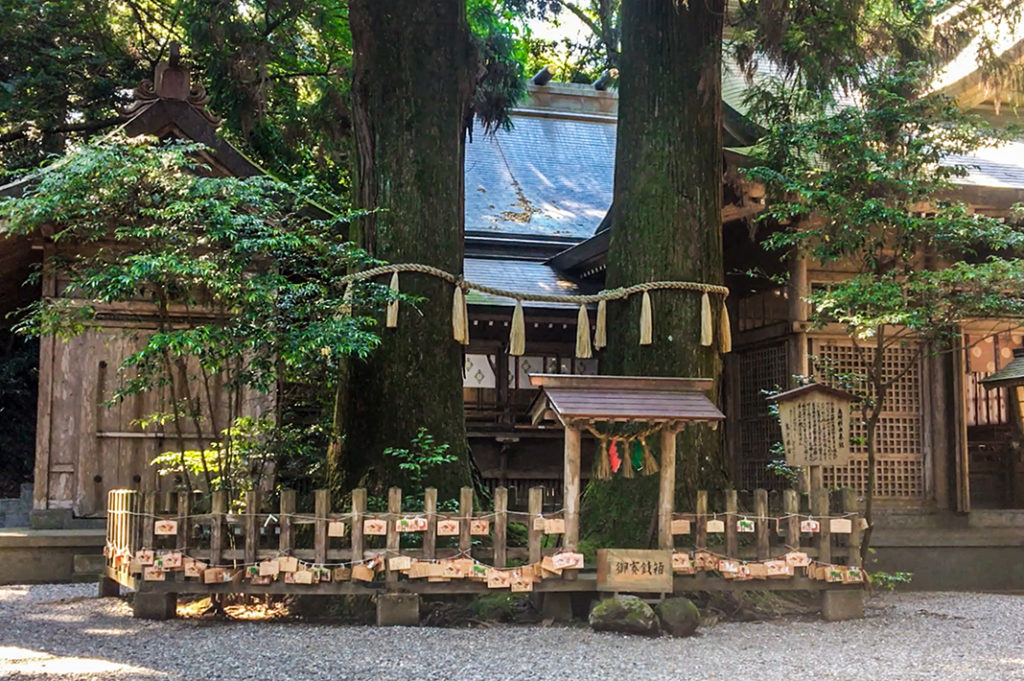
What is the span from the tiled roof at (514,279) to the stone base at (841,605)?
18.8 feet

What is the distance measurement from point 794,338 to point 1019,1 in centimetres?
406

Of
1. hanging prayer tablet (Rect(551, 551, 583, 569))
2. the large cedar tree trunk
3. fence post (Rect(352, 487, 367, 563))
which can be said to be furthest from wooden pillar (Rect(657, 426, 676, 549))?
fence post (Rect(352, 487, 367, 563))

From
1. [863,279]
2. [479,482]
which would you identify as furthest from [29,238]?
[863,279]

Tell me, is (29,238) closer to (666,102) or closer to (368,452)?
(368,452)

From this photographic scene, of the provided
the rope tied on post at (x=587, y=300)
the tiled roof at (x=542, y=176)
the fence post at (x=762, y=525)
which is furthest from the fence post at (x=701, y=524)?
the tiled roof at (x=542, y=176)

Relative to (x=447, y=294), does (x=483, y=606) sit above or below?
below

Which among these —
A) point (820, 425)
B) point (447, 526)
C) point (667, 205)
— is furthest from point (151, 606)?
point (820, 425)

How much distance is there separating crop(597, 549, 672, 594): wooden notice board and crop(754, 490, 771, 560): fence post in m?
0.87

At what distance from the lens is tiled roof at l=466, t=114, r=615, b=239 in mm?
16094

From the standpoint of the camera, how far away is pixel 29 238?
423 inches

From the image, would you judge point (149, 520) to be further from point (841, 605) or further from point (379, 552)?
point (841, 605)

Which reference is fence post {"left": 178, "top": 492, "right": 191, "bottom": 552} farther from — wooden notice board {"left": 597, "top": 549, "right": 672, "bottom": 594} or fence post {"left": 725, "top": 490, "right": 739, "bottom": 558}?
fence post {"left": 725, "top": 490, "right": 739, "bottom": 558}

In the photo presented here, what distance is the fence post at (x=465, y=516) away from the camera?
753 cm

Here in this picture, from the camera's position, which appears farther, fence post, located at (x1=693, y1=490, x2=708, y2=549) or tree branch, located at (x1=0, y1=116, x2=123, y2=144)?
tree branch, located at (x1=0, y1=116, x2=123, y2=144)
